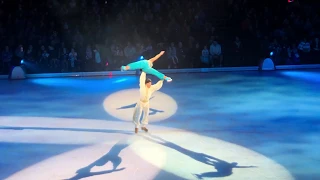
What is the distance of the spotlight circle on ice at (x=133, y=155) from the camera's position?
7766 millimetres

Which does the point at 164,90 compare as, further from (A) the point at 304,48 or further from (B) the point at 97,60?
(A) the point at 304,48

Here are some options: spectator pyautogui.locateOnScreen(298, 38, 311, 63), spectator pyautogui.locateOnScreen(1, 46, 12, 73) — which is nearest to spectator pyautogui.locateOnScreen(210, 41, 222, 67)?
spectator pyautogui.locateOnScreen(298, 38, 311, 63)

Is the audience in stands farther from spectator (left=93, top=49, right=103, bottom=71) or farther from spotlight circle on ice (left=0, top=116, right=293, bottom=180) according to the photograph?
spotlight circle on ice (left=0, top=116, right=293, bottom=180)

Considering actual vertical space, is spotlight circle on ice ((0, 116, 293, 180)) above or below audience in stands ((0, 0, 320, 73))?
below

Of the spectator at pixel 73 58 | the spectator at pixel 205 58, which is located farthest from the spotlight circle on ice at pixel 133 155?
the spectator at pixel 205 58

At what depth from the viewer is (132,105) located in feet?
45.4

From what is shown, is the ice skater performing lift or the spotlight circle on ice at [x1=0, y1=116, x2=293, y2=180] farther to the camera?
the ice skater performing lift

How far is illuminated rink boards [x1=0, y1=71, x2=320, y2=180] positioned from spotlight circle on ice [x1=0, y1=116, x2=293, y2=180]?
0.7 inches

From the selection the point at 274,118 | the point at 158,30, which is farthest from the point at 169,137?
the point at 158,30

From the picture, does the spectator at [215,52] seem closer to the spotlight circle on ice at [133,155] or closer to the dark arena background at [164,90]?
the dark arena background at [164,90]

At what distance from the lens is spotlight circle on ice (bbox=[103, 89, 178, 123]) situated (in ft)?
40.8

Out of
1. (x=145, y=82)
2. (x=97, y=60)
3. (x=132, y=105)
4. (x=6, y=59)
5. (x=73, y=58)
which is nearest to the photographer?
(x=145, y=82)

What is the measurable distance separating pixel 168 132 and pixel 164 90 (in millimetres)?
6172

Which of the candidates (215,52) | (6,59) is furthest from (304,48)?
(6,59)
